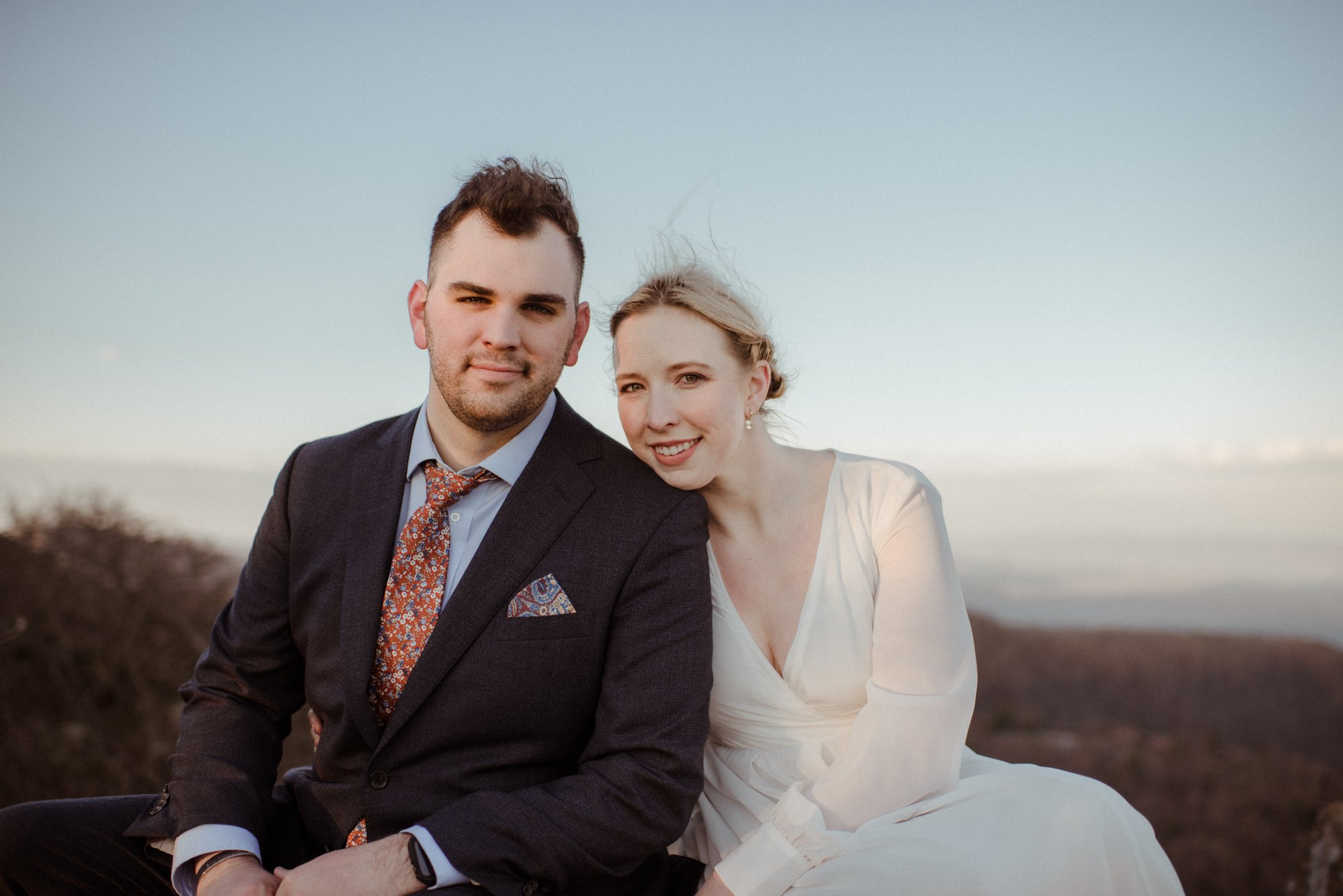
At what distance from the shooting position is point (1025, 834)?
2344 millimetres

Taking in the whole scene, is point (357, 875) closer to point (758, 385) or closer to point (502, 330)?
point (502, 330)

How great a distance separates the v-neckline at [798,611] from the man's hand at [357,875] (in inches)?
44.7

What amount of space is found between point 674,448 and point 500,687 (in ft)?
2.83

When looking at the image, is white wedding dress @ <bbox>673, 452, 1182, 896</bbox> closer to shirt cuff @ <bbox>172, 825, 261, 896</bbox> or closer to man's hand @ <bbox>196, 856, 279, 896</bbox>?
man's hand @ <bbox>196, 856, 279, 896</bbox>

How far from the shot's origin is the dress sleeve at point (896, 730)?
2.32 metres

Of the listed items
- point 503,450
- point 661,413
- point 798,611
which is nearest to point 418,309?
point 503,450

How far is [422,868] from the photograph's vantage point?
211 cm

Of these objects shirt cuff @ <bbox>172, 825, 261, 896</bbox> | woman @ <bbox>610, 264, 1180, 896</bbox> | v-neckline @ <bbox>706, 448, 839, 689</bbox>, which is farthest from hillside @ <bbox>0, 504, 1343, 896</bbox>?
shirt cuff @ <bbox>172, 825, 261, 896</bbox>

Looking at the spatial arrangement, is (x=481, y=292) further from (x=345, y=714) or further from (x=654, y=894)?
(x=654, y=894)

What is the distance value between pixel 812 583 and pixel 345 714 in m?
1.42

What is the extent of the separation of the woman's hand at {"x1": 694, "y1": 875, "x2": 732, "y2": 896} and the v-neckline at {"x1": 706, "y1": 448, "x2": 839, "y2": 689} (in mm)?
613

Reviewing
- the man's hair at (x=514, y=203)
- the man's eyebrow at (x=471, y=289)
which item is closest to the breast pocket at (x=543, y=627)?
the man's eyebrow at (x=471, y=289)

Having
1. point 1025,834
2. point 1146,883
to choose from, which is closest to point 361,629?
point 1025,834

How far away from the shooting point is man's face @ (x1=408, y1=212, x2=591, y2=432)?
258 centimetres
